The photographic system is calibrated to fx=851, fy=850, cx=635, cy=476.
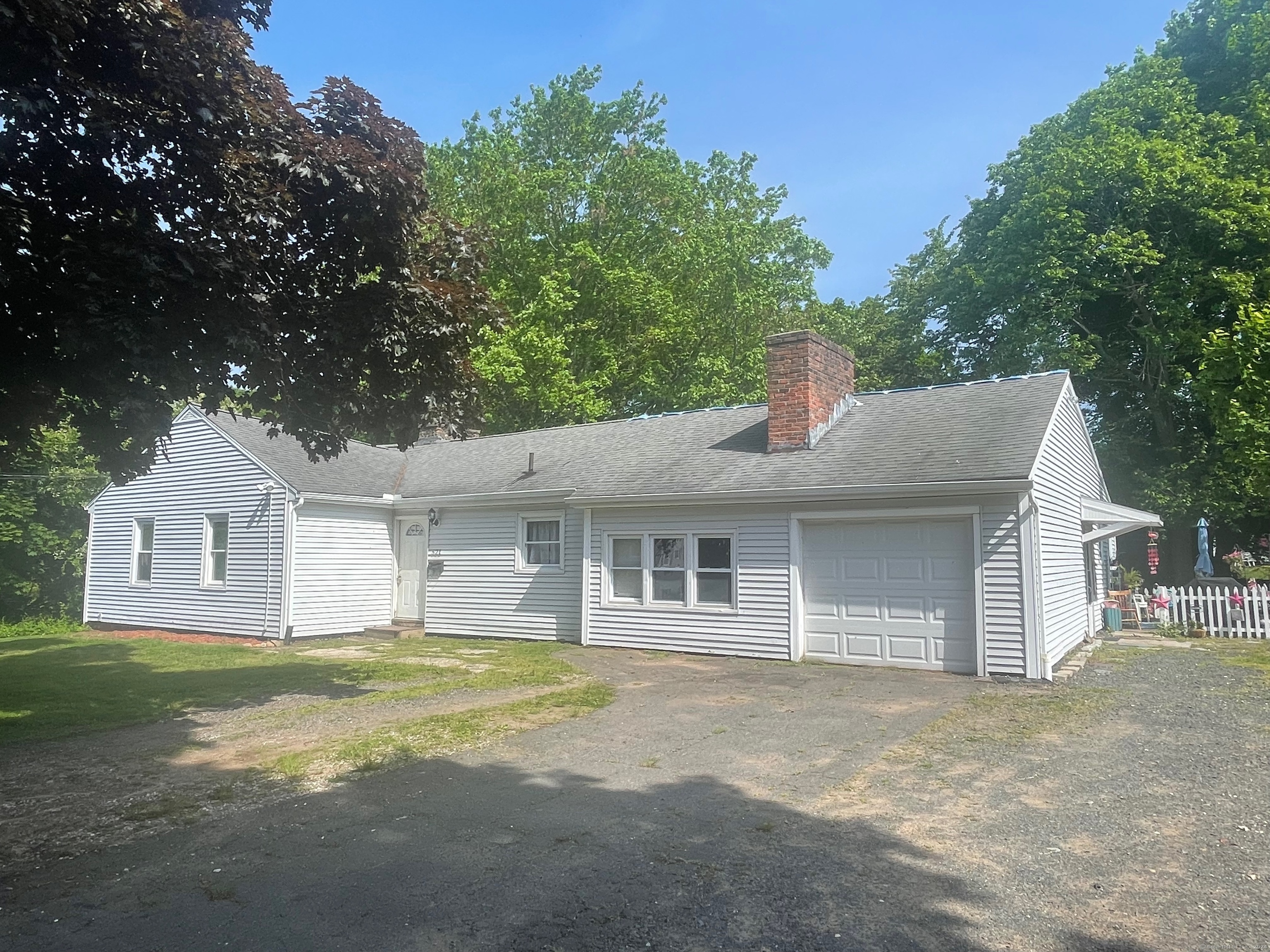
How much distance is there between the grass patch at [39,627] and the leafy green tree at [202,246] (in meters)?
13.6

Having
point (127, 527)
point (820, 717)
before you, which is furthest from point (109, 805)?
point (127, 527)

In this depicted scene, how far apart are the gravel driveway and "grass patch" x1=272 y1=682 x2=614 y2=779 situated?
39cm

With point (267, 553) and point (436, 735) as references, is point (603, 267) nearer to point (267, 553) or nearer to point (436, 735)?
point (267, 553)

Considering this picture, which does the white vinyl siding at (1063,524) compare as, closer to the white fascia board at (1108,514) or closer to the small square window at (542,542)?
the white fascia board at (1108,514)

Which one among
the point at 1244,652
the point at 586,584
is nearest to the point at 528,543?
the point at 586,584

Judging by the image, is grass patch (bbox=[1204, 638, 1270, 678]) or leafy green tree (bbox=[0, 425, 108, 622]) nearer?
grass patch (bbox=[1204, 638, 1270, 678])

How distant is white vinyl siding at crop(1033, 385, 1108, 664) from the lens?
1209 cm

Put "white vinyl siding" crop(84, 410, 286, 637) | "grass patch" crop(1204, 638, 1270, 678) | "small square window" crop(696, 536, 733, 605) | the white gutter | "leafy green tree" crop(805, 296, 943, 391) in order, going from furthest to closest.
A: "leafy green tree" crop(805, 296, 943, 391), "white vinyl siding" crop(84, 410, 286, 637), the white gutter, "small square window" crop(696, 536, 733, 605), "grass patch" crop(1204, 638, 1270, 678)

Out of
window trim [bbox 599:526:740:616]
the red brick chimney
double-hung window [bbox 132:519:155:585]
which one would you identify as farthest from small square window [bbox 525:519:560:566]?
double-hung window [bbox 132:519:155:585]

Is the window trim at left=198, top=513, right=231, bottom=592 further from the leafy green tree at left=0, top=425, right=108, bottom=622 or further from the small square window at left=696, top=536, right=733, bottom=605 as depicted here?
the small square window at left=696, top=536, right=733, bottom=605

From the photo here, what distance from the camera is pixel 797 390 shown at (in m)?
14.5

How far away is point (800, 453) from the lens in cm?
1426

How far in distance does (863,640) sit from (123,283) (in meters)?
10.3

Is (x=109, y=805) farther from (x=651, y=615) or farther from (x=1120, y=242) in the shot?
(x=1120, y=242)
